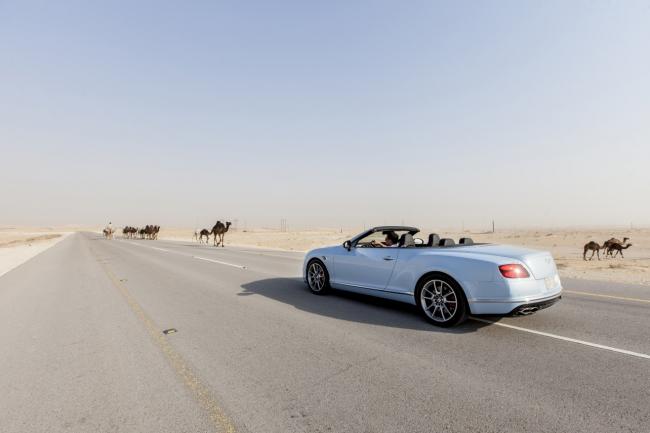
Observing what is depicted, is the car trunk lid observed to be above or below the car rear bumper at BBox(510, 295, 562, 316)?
above

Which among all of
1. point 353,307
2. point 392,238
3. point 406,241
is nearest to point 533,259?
point 406,241

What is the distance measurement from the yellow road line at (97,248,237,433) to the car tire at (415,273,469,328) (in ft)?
12.0

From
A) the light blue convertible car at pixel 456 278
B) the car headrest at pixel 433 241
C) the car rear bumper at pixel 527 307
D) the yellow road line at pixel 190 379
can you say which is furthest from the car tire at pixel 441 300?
the yellow road line at pixel 190 379

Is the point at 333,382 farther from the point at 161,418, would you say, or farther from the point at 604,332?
the point at 604,332

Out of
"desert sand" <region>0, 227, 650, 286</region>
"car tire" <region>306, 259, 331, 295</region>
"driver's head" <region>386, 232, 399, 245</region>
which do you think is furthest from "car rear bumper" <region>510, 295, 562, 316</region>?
"desert sand" <region>0, 227, 650, 286</region>

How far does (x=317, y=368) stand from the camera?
3.89 meters

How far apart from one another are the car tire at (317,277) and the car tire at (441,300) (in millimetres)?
2531

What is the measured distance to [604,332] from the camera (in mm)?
5086

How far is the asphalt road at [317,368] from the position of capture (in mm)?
2898

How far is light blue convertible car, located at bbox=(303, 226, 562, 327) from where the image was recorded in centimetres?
493

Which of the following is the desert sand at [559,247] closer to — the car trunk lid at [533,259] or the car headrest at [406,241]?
the car trunk lid at [533,259]

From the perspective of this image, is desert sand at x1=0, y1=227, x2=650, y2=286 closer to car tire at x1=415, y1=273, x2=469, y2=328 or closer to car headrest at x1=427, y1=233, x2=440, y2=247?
car headrest at x1=427, y1=233, x2=440, y2=247

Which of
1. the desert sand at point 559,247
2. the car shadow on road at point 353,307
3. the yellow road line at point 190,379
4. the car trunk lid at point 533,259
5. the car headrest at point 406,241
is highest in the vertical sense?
the car headrest at point 406,241

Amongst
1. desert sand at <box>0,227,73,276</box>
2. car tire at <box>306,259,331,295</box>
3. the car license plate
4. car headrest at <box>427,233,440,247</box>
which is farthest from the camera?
desert sand at <box>0,227,73,276</box>
